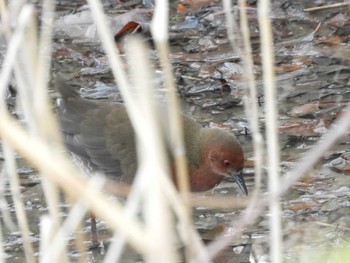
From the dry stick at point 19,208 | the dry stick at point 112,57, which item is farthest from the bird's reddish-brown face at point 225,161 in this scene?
the dry stick at point 112,57

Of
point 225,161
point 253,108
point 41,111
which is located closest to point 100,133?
point 225,161

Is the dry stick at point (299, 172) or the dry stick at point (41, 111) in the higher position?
the dry stick at point (41, 111)

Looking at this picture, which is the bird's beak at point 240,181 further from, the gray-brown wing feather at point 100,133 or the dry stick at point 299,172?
the dry stick at point 299,172

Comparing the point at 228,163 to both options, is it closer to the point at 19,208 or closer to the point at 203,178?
the point at 203,178

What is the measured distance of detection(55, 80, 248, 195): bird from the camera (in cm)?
547

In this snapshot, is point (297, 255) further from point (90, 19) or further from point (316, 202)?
point (90, 19)

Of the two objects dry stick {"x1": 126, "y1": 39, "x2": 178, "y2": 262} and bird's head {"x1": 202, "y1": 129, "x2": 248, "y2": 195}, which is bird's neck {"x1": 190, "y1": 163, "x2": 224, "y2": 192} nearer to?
bird's head {"x1": 202, "y1": 129, "x2": 248, "y2": 195}

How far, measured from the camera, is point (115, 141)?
5574 mm

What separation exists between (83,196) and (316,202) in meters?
3.30

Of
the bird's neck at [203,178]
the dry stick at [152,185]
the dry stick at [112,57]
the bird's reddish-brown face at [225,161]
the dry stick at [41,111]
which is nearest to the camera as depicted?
the dry stick at [152,185]

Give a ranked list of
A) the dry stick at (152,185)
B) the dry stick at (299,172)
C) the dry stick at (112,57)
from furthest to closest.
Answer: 1. the dry stick at (112,57)
2. the dry stick at (299,172)
3. the dry stick at (152,185)

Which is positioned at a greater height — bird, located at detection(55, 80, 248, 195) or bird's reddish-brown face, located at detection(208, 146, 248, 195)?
bird, located at detection(55, 80, 248, 195)

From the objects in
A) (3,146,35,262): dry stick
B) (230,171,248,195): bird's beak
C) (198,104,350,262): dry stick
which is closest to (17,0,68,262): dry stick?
(3,146,35,262): dry stick

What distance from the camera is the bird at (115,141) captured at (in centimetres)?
547
